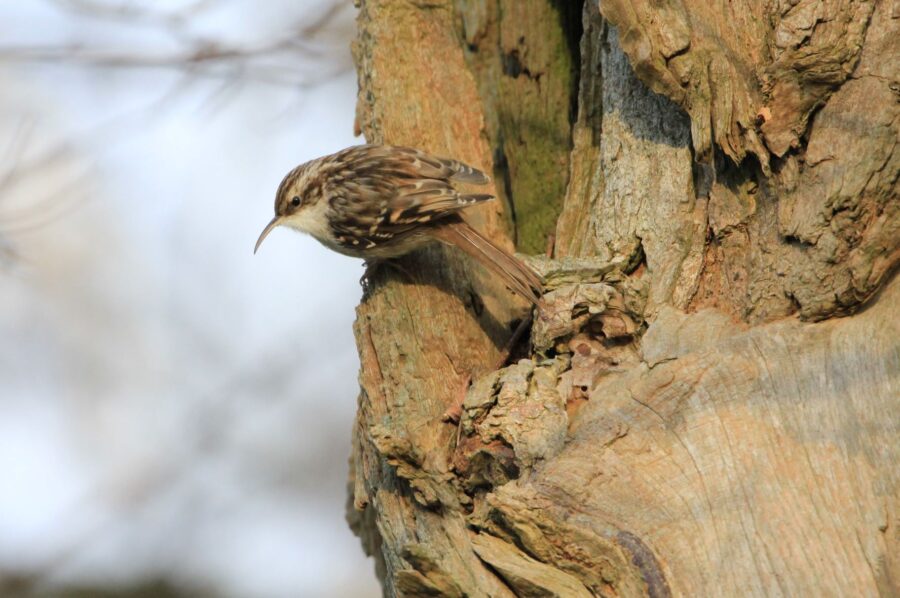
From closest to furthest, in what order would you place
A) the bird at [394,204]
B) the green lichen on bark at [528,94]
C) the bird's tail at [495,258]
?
the bird's tail at [495,258] → the bird at [394,204] → the green lichen on bark at [528,94]

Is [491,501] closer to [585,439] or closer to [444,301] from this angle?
[585,439]

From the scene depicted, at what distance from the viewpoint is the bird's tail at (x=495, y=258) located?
3.05 metres

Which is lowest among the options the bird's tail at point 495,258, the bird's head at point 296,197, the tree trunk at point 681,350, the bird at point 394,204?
the tree trunk at point 681,350

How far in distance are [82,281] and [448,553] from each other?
5.19 metres

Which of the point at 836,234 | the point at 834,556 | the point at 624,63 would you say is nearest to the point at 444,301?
the point at 624,63

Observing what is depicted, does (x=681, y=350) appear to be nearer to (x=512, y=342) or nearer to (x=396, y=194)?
(x=512, y=342)

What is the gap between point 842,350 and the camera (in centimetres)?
241

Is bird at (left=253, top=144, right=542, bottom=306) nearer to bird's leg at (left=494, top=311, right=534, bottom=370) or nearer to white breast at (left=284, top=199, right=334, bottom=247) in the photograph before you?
white breast at (left=284, top=199, right=334, bottom=247)

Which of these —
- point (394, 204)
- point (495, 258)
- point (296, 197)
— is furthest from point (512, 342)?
point (296, 197)

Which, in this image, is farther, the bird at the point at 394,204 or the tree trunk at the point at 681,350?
the bird at the point at 394,204

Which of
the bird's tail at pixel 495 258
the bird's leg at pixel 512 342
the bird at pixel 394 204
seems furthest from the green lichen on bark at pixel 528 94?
the bird's leg at pixel 512 342

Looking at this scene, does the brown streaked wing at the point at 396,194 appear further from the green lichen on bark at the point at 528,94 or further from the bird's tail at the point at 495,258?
the green lichen on bark at the point at 528,94

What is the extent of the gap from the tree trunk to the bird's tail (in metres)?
0.07

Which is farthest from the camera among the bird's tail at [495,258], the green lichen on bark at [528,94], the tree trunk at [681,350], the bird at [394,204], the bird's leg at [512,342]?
the green lichen on bark at [528,94]
